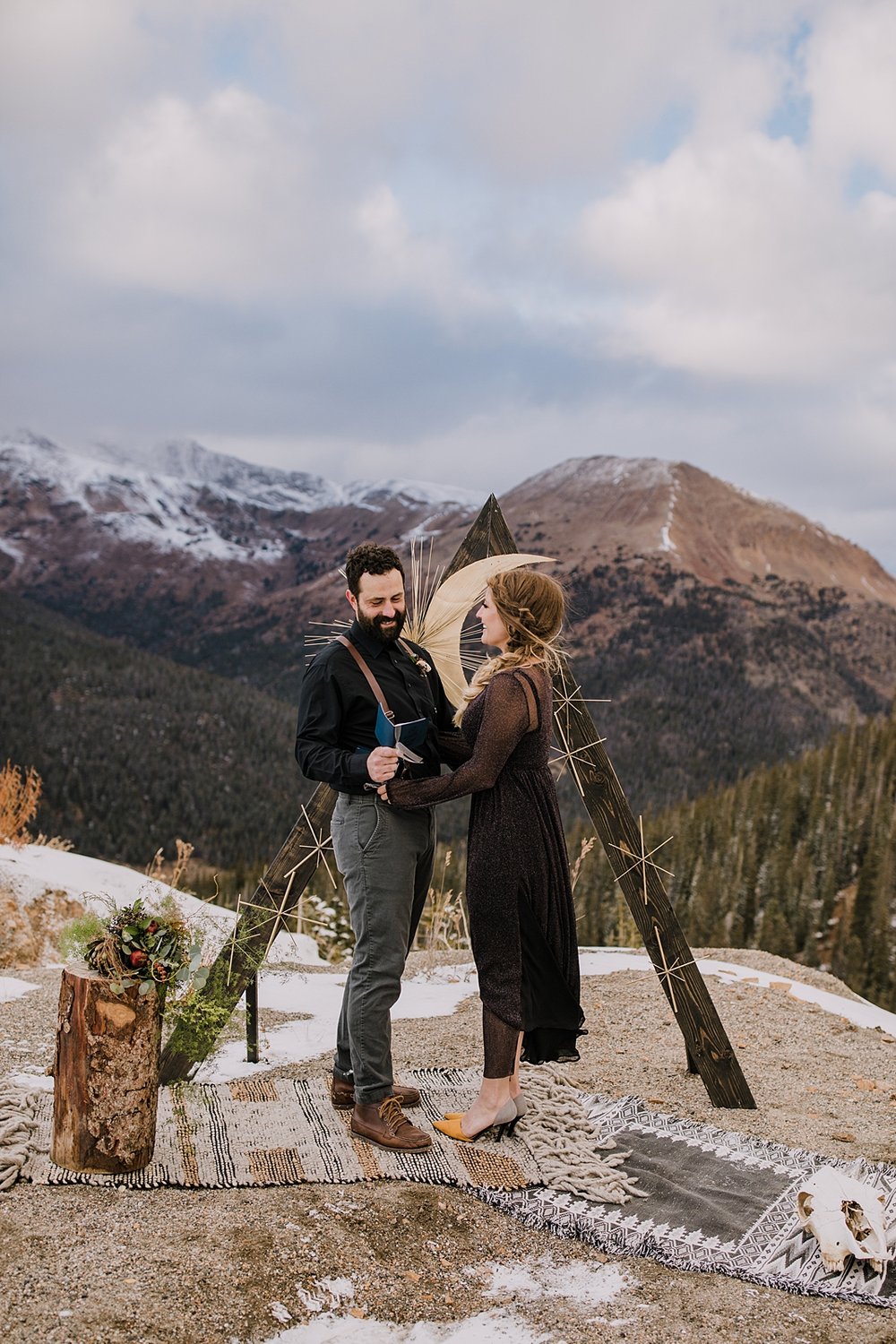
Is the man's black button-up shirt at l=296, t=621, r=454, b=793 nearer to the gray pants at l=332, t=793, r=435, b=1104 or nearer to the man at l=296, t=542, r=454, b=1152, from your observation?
the man at l=296, t=542, r=454, b=1152

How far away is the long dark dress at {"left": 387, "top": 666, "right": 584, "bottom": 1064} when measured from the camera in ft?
12.8

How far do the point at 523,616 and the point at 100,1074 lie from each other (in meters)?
2.21

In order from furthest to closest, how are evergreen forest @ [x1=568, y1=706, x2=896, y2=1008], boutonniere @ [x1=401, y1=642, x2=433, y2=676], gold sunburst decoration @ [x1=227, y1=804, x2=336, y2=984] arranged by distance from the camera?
1. evergreen forest @ [x1=568, y1=706, x2=896, y2=1008]
2. gold sunburst decoration @ [x1=227, y1=804, x2=336, y2=984]
3. boutonniere @ [x1=401, y1=642, x2=433, y2=676]

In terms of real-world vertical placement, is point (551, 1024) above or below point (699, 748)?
below

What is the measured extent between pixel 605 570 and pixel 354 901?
170 meters

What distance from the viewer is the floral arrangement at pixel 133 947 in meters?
3.60

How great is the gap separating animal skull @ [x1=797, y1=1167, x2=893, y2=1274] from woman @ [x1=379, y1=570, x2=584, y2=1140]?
1.03 m

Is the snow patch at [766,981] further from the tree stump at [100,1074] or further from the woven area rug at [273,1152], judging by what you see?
the tree stump at [100,1074]

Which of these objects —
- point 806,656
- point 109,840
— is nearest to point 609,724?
point 806,656

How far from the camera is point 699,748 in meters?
103

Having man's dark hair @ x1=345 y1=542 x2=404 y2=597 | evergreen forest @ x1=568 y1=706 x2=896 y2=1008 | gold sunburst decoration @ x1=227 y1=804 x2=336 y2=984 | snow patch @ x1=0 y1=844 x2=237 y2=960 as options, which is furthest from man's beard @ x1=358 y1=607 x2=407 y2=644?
evergreen forest @ x1=568 y1=706 x2=896 y2=1008

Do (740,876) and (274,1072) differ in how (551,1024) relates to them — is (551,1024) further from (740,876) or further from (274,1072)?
(740,876)

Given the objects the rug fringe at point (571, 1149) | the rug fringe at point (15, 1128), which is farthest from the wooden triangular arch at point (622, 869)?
the rug fringe at point (15, 1128)

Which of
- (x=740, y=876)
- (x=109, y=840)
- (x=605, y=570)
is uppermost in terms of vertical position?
(x=605, y=570)
